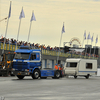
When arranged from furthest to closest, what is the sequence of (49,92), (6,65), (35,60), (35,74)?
(6,65) → (35,74) → (35,60) → (49,92)

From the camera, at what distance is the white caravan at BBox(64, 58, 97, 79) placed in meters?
38.2

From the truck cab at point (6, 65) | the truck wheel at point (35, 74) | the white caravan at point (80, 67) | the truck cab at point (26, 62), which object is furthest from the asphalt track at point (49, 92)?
the truck cab at point (6, 65)

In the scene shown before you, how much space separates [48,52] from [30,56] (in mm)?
33784

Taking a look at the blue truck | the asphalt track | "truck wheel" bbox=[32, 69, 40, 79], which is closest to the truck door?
the blue truck

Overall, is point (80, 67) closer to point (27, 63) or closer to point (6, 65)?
point (6, 65)

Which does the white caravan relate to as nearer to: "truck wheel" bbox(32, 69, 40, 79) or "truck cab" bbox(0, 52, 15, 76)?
"truck cab" bbox(0, 52, 15, 76)

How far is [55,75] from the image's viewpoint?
117 ft

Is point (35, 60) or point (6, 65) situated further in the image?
point (6, 65)

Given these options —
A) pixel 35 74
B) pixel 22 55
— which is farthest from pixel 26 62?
pixel 35 74

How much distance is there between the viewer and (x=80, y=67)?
3841cm

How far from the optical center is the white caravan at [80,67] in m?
38.2

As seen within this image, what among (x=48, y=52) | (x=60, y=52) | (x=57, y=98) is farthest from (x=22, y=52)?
(x=60, y=52)

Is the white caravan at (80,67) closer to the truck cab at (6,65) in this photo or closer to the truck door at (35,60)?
the truck cab at (6,65)

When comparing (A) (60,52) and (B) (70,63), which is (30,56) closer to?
(B) (70,63)
